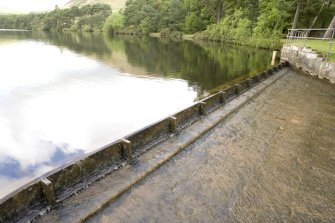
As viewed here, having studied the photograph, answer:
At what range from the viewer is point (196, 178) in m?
4.21

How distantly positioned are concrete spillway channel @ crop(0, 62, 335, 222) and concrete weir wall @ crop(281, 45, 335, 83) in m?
7.90

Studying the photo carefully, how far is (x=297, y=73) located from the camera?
1662 centimetres

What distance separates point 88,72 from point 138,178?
58.2 ft

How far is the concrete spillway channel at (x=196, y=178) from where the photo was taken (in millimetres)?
3258

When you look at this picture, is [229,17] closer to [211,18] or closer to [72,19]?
[211,18]

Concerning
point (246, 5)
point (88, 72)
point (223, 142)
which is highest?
point (246, 5)

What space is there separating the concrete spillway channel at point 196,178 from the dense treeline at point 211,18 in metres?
33.5

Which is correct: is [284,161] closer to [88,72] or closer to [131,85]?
[131,85]

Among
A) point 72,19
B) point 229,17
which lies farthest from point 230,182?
point 72,19

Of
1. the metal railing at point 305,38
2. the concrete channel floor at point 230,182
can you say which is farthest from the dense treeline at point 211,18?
the concrete channel floor at point 230,182

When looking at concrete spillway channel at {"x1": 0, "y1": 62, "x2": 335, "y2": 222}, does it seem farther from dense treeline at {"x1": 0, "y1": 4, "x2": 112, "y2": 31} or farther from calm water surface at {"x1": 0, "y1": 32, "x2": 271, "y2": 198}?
dense treeline at {"x1": 0, "y1": 4, "x2": 112, "y2": 31}

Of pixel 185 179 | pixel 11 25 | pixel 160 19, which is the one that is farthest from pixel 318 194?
pixel 11 25

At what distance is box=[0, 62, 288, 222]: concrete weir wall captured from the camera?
301 cm

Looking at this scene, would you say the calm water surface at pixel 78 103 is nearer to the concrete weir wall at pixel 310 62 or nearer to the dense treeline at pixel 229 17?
the concrete weir wall at pixel 310 62
